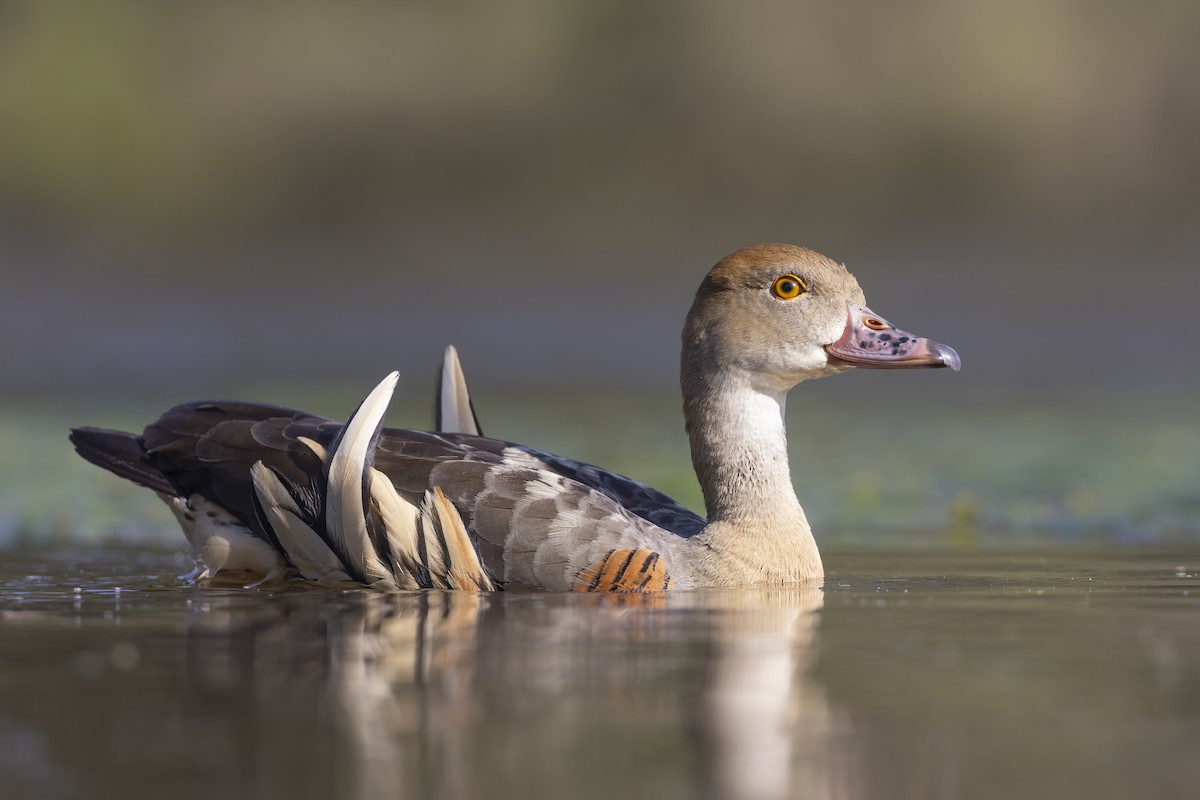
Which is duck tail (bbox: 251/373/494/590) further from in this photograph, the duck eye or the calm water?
the duck eye

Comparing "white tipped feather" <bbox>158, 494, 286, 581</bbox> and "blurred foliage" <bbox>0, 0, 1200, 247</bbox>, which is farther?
"blurred foliage" <bbox>0, 0, 1200, 247</bbox>

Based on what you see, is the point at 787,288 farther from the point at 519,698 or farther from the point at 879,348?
the point at 519,698

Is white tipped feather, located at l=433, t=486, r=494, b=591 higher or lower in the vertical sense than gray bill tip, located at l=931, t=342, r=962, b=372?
lower

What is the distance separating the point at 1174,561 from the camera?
34.9ft

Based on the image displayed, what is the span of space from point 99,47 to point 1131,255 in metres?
20.0

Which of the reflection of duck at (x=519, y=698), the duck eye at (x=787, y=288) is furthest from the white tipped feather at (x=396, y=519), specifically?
the duck eye at (x=787, y=288)

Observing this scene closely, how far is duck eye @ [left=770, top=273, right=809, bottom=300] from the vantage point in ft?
32.4

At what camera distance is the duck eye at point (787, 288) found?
987 cm

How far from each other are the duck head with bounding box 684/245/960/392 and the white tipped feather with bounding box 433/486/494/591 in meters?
1.60

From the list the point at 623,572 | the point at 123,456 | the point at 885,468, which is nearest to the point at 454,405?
the point at 123,456

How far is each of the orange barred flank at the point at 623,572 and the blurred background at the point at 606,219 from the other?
4.32 m

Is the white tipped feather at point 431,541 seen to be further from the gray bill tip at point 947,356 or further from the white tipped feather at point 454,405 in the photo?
the gray bill tip at point 947,356

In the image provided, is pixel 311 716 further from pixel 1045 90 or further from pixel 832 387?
pixel 1045 90

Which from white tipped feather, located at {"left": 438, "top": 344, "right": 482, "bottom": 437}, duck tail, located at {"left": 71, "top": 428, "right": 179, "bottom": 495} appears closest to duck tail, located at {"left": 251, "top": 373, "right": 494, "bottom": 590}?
duck tail, located at {"left": 71, "top": 428, "right": 179, "bottom": 495}
